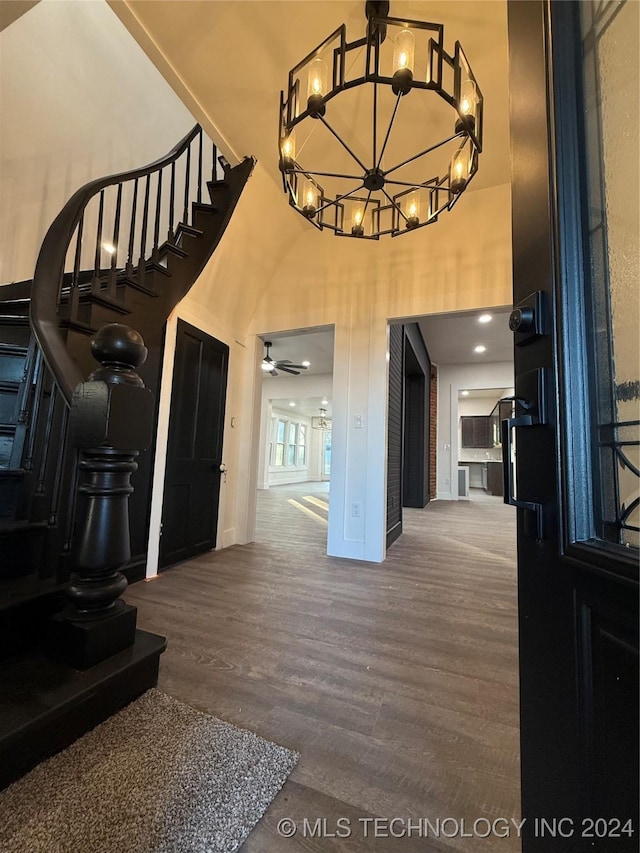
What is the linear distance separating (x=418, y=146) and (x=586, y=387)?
3112 millimetres

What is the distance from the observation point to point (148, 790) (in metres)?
0.90

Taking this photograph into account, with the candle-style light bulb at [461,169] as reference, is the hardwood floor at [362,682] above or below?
below

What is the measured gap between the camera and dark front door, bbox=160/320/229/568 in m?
2.89

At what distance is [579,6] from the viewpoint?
0.63 m

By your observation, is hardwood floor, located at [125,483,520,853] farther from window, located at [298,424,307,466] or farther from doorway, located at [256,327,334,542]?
window, located at [298,424,307,466]

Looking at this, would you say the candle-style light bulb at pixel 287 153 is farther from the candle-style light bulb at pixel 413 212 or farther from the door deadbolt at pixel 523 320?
the door deadbolt at pixel 523 320

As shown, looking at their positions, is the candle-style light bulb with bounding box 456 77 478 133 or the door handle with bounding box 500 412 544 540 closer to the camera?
the door handle with bounding box 500 412 544 540

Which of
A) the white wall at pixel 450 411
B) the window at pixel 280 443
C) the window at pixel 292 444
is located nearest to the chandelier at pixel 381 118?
the white wall at pixel 450 411

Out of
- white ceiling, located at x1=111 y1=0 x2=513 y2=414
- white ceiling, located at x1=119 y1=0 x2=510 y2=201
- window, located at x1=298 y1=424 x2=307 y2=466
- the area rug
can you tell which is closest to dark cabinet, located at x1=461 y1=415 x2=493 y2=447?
window, located at x1=298 y1=424 x2=307 y2=466

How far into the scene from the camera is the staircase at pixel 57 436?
3.47 ft

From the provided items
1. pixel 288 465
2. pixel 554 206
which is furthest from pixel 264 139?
pixel 288 465

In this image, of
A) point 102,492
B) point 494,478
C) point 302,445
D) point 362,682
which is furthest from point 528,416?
point 302,445

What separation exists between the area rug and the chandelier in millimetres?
2516

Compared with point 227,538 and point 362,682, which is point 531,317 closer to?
point 362,682
